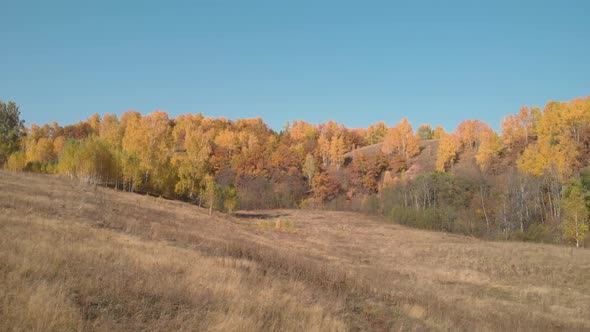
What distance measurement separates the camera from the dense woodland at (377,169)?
2397 inches

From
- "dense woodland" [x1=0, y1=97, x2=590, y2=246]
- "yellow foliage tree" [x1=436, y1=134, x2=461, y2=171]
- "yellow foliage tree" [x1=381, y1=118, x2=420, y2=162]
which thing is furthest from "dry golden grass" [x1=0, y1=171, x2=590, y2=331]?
"yellow foliage tree" [x1=381, y1=118, x2=420, y2=162]

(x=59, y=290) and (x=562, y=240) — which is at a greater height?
(x=59, y=290)

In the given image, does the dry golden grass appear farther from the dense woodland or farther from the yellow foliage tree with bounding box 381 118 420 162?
the yellow foliage tree with bounding box 381 118 420 162

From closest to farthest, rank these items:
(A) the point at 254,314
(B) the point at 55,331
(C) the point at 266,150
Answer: (B) the point at 55,331 < (A) the point at 254,314 < (C) the point at 266,150

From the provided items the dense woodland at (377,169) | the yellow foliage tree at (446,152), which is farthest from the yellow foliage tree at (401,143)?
the yellow foliage tree at (446,152)

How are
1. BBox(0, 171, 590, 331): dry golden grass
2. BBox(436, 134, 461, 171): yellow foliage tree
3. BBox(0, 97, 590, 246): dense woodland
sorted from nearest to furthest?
BBox(0, 171, 590, 331): dry golden grass < BBox(0, 97, 590, 246): dense woodland < BBox(436, 134, 461, 171): yellow foliage tree

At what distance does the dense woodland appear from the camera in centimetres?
6088

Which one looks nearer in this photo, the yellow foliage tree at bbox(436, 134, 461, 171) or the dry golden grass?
the dry golden grass

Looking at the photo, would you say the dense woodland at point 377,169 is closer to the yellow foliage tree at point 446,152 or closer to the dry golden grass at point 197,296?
the yellow foliage tree at point 446,152

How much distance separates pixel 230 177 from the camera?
115m

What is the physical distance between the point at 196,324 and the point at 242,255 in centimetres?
981

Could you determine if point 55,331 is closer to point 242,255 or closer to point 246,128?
point 242,255

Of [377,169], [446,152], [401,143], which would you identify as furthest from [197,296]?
[401,143]

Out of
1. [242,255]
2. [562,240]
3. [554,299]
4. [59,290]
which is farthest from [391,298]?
[562,240]
